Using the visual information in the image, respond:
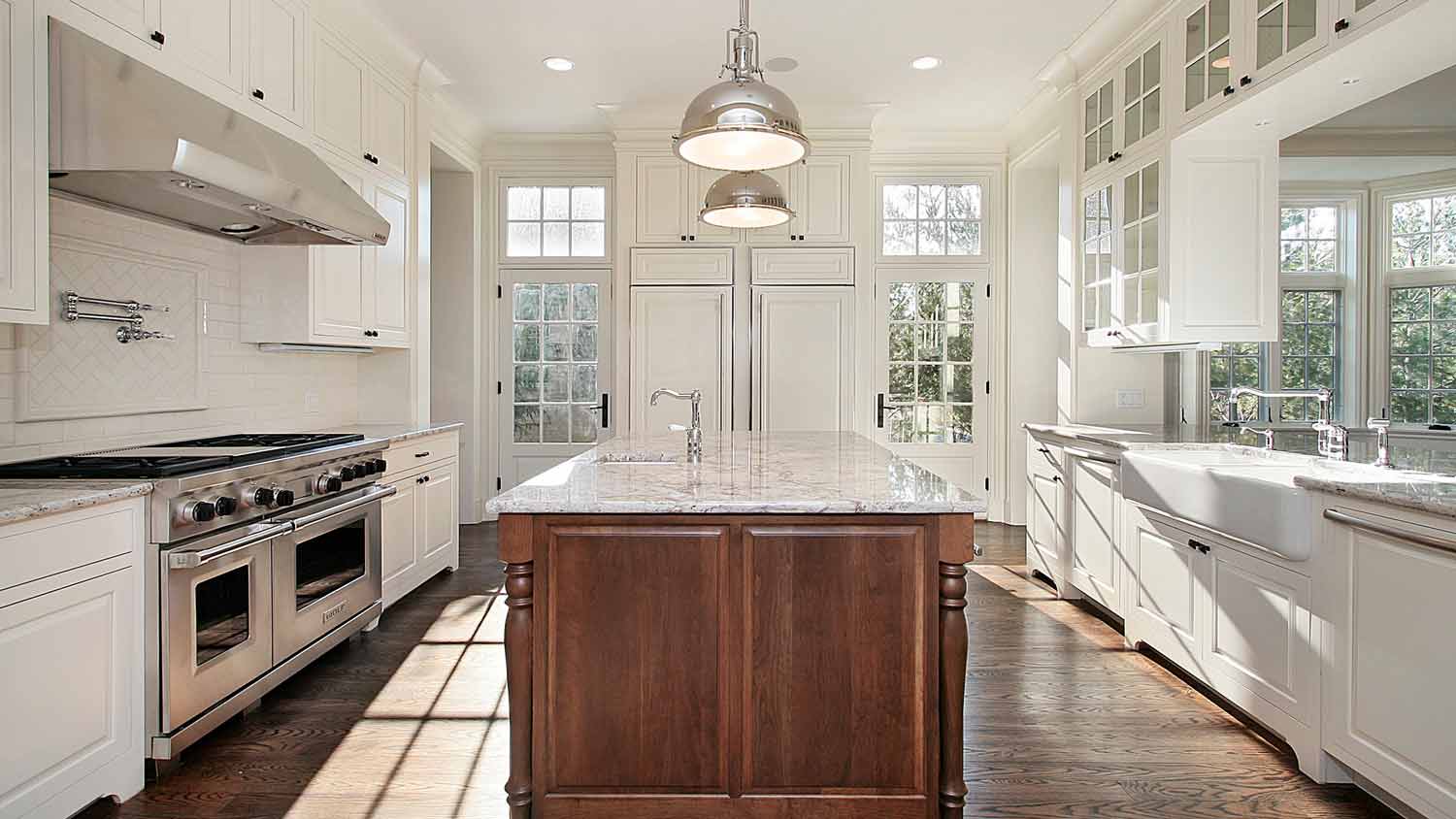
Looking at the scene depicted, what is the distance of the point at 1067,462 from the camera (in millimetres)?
4082

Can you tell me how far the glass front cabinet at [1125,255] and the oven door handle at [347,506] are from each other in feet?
11.6

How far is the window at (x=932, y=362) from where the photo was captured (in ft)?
20.0

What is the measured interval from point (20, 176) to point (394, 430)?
212cm

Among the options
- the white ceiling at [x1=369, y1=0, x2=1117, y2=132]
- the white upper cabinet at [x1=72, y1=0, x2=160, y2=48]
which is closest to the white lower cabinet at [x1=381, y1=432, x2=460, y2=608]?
the white upper cabinet at [x1=72, y1=0, x2=160, y2=48]

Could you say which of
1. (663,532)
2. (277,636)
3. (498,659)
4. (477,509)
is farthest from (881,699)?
(477,509)

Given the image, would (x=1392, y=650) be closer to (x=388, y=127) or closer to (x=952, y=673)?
(x=952, y=673)

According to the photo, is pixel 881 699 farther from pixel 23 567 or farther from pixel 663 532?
pixel 23 567

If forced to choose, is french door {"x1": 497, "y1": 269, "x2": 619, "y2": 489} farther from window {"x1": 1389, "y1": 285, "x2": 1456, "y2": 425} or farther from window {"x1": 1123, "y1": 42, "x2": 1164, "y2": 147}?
window {"x1": 1389, "y1": 285, "x2": 1456, "y2": 425}

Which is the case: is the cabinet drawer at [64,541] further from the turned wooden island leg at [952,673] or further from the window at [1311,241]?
the window at [1311,241]

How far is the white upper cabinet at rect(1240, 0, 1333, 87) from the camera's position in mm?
2621

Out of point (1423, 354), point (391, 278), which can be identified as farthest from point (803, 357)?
point (1423, 354)

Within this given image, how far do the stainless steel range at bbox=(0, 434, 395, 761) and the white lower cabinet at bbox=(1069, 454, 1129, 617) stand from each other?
3.23 metres

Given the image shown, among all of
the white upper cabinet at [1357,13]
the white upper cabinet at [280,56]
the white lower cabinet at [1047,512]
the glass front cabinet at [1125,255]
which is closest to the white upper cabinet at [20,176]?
the white upper cabinet at [280,56]

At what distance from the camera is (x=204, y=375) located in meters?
3.35
